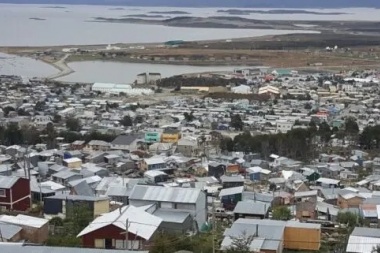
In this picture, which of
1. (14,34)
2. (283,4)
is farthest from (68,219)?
(283,4)

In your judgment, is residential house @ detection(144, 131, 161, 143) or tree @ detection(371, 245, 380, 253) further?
residential house @ detection(144, 131, 161, 143)

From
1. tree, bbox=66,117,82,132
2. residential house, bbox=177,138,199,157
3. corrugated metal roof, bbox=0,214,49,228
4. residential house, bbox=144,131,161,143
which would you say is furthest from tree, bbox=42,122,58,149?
corrugated metal roof, bbox=0,214,49,228

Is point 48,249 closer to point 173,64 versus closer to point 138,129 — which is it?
point 138,129

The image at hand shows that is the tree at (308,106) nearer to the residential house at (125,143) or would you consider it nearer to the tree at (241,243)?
the residential house at (125,143)

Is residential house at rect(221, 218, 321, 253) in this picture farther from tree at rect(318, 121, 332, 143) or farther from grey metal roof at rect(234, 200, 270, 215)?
tree at rect(318, 121, 332, 143)

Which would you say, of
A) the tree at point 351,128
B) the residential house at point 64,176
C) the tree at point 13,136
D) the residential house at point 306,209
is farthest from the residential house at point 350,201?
the tree at point 13,136
